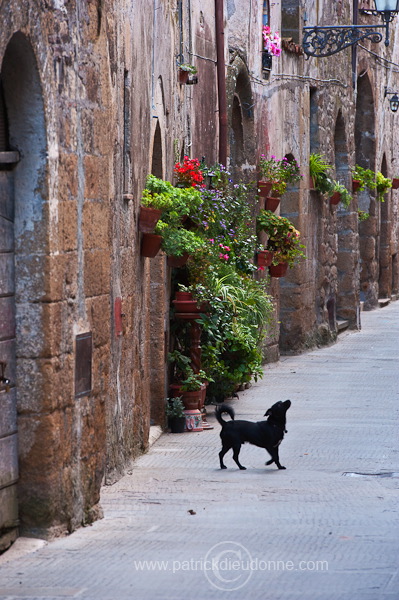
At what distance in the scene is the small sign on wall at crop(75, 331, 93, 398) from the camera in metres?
5.91

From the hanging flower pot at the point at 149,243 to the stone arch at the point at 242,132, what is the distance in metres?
4.84

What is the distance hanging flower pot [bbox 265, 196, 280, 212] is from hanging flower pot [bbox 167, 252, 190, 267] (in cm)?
436

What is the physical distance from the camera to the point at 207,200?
10164 millimetres

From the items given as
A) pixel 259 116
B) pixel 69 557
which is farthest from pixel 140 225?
pixel 259 116

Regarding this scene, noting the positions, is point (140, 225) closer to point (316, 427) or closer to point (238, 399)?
point (316, 427)

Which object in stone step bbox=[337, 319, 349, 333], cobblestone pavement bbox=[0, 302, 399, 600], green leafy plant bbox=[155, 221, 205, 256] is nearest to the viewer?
cobblestone pavement bbox=[0, 302, 399, 600]

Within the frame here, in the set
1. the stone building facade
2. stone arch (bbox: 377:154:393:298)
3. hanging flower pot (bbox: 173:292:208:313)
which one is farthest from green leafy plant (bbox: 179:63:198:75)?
stone arch (bbox: 377:154:393:298)

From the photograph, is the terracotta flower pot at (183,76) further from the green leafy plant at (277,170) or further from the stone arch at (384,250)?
the stone arch at (384,250)

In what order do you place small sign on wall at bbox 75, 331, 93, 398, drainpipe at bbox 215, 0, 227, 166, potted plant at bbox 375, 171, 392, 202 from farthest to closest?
potted plant at bbox 375, 171, 392, 202
drainpipe at bbox 215, 0, 227, 166
small sign on wall at bbox 75, 331, 93, 398

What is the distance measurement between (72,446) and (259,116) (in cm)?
849

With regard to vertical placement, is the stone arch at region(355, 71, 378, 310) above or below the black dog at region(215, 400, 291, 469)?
above

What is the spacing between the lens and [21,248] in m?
5.51

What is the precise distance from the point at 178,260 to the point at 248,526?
12.9ft

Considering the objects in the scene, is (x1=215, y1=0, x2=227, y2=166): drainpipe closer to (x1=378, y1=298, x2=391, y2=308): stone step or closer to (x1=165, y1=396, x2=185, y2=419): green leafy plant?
(x1=165, y1=396, x2=185, y2=419): green leafy plant
